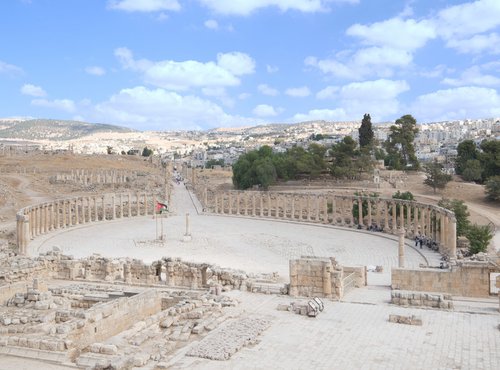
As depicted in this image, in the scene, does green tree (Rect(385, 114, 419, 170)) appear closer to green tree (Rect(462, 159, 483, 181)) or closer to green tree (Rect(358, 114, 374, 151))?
green tree (Rect(358, 114, 374, 151))

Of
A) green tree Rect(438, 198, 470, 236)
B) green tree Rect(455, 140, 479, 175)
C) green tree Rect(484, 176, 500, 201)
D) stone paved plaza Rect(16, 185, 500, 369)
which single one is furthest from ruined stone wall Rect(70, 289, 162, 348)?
green tree Rect(455, 140, 479, 175)

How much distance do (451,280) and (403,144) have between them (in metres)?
61.7

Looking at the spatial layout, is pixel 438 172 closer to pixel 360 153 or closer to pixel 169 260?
pixel 360 153

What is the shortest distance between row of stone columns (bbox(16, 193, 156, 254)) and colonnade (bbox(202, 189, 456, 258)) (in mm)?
7881

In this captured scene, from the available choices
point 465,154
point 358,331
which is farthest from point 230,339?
point 465,154

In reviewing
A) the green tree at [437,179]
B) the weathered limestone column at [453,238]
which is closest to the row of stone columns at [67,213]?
the weathered limestone column at [453,238]

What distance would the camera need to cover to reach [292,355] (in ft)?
51.4

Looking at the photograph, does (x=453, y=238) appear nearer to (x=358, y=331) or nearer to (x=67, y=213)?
(x=358, y=331)

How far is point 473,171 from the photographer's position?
7306cm

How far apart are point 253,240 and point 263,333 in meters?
27.3

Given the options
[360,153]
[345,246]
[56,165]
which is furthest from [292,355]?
[56,165]

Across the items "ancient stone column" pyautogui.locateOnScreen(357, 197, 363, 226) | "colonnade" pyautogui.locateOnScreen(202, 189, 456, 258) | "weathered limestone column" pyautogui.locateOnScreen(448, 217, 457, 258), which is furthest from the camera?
"ancient stone column" pyautogui.locateOnScreen(357, 197, 363, 226)

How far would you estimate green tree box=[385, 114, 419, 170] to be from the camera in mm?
81438

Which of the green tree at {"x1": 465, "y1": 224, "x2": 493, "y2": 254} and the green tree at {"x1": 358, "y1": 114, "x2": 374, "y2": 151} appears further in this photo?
the green tree at {"x1": 358, "y1": 114, "x2": 374, "y2": 151}
